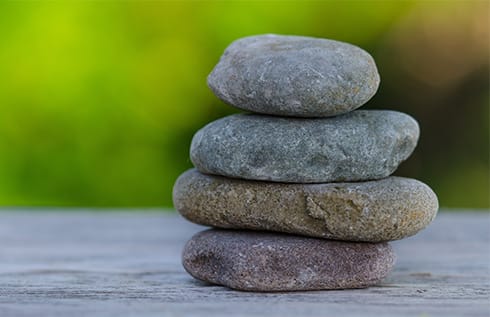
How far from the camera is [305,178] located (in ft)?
7.39

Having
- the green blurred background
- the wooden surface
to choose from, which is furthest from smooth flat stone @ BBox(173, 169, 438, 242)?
the green blurred background

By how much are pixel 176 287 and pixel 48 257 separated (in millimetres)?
869

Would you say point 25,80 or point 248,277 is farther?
point 25,80

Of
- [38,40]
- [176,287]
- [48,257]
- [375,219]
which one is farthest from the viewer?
[38,40]

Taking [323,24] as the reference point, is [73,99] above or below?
below

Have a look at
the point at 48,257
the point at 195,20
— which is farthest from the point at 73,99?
the point at 48,257

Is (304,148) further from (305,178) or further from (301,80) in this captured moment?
(301,80)

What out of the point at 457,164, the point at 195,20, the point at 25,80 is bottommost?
the point at 457,164

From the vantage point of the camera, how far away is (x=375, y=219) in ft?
7.28

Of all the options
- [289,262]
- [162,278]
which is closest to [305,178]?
[289,262]

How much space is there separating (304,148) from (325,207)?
17 cm

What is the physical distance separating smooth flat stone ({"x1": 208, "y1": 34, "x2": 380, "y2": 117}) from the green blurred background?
2851 mm

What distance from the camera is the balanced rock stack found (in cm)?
222

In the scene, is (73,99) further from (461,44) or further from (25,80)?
(461,44)
